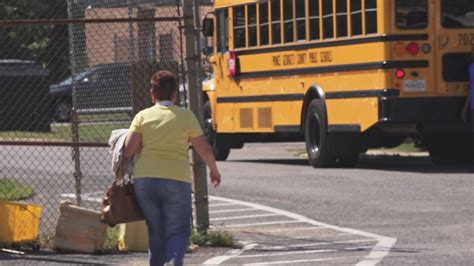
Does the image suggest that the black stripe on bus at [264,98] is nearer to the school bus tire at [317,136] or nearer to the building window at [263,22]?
the school bus tire at [317,136]

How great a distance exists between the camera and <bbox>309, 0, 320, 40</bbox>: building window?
20.9 meters

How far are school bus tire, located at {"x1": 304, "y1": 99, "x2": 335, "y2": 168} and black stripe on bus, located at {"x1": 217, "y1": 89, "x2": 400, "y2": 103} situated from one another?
33cm

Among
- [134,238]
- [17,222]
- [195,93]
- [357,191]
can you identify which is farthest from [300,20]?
[17,222]

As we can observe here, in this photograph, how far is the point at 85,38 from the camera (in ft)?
44.7

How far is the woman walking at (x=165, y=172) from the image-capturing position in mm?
9750

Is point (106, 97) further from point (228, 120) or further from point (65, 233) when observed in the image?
point (228, 120)

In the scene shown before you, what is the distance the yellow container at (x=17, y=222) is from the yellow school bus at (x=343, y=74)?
8.04 meters

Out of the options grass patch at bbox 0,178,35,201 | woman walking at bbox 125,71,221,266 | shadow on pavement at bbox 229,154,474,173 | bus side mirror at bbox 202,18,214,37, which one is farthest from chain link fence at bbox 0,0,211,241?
bus side mirror at bbox 202,18,214,37

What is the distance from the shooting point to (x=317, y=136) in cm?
2144

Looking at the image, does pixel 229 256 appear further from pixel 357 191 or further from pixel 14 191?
pixel 357 191

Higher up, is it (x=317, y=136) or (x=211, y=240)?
(x=317, y=136)

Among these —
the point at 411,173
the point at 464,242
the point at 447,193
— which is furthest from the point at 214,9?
the point at 464,242

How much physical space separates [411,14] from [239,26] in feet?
14.7

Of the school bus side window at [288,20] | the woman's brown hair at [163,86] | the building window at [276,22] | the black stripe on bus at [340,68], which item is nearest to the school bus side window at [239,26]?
the black stripe on bus at [340,68]
